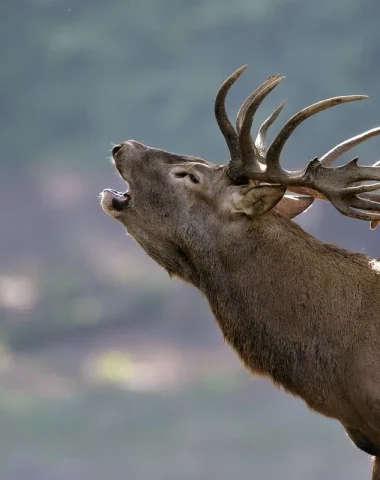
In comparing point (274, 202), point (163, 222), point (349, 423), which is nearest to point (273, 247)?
point (274, 202)

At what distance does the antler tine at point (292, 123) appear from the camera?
7773mm

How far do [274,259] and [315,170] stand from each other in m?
0.85

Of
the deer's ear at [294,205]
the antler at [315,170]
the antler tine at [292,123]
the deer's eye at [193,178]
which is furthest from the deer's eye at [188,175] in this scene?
the deer's ear at [294,205]

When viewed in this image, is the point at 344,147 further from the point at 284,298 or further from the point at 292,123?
the point at 284,298

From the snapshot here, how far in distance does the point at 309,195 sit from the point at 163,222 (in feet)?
4.52

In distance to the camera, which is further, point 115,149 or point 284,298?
point 115,149

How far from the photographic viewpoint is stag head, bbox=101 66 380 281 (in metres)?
7.70

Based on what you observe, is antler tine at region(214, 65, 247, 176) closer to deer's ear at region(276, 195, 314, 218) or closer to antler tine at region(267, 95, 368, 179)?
antler tine at region(267, 95, 368, 179)

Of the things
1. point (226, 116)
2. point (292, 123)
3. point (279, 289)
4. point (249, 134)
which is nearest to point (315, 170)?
point (292, 123)

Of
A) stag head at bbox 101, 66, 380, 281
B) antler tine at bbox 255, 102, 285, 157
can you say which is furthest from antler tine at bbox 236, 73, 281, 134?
antler tine at bbox 255, 102, 285, 157

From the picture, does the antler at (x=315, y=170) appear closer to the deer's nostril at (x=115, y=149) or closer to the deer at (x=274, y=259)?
the deer at (x=274, y=259)

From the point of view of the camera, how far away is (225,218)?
306 inches

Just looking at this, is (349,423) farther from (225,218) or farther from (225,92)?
(225,92)

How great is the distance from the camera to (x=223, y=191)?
311 inches
